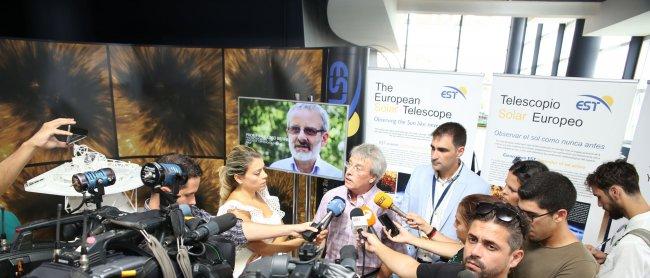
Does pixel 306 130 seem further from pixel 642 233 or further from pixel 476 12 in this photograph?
pixel 476 12

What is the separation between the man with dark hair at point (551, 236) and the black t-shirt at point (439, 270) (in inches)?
15.0

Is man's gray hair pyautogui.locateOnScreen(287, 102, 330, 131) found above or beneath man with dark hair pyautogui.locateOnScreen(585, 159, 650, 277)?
above

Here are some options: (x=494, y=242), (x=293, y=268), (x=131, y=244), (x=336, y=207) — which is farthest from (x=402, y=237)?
(x=131, y=244)

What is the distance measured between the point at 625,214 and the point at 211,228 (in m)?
2.28

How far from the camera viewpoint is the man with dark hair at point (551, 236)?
1.54 m

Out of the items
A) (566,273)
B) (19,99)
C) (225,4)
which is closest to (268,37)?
(225,4)

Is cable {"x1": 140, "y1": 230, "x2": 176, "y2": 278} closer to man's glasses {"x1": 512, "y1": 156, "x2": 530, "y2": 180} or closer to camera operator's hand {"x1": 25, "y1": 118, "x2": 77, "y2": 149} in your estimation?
camera operator's hand {"x1": 25, "y1": 118, "x2": 77, "y2": 149}

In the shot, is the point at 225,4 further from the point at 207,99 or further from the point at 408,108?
the point at 408,108

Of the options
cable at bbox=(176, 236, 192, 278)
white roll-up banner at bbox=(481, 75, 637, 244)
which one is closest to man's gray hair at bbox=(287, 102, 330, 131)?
white roll-up banner at bbox=(481, 75, 637, 244)

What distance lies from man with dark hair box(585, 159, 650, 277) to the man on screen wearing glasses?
1.98 metres

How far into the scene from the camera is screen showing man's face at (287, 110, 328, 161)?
3410 millimetres

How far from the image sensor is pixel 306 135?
11.4ft

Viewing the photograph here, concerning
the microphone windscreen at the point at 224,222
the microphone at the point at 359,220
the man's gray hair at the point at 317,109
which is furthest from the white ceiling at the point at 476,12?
Answer: the microphone windscreen at the point at 224,222

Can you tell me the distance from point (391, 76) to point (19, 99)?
3623mm
